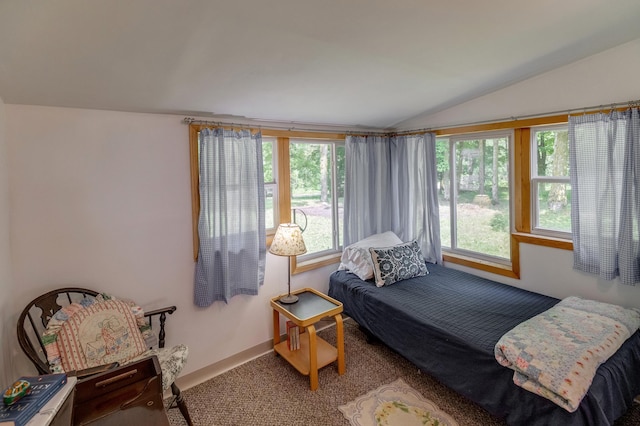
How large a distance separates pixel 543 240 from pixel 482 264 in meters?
0.59

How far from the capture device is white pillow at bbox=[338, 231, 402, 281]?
309 centimetres

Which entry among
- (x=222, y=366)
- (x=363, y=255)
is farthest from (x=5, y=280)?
(x=363, y=255)

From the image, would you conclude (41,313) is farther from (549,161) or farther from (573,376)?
(549,161)

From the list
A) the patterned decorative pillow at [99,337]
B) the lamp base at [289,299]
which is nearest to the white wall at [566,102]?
the lamp base at [289,299]

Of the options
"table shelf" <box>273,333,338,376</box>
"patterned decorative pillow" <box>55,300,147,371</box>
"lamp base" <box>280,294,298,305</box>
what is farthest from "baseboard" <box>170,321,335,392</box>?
"patterned decorative pillow" <box>55,300,147,371</box>

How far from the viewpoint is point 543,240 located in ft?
8.75

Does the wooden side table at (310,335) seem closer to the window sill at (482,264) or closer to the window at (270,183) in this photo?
the window at (270,183)

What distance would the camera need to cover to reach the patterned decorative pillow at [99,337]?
182 cm

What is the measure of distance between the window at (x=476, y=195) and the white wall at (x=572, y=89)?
247 millimetres

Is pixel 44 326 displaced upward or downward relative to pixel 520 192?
downward

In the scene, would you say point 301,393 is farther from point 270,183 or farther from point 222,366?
point 270,183

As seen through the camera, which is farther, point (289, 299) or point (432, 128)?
point (432, 128)

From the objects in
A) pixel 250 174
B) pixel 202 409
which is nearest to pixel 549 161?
pixel 250 174

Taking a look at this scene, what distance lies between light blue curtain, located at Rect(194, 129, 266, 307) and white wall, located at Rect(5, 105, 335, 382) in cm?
13
